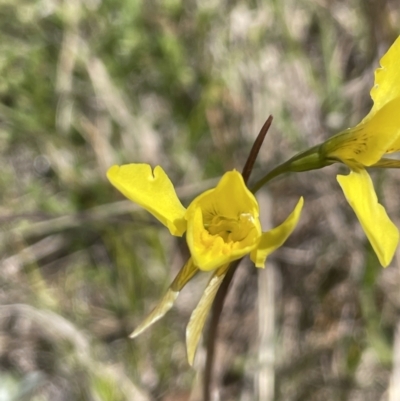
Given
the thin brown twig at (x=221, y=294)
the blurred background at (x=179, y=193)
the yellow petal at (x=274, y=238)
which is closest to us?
the yellow petal at (x=274, y=238)

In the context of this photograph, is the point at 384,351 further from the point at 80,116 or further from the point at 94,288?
the point at 80,116

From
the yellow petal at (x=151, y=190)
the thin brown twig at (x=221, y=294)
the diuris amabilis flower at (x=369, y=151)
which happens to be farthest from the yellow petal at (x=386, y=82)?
the yellow petal at (x=151, y=190)

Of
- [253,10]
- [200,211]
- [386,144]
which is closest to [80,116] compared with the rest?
[253,10]

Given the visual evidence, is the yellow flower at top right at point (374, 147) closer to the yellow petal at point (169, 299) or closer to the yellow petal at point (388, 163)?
the yellow petal at point (388, 163)

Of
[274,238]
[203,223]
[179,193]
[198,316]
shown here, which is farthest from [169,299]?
[179,193]

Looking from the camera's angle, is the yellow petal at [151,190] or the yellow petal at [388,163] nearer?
the yellow petal at [151,190]

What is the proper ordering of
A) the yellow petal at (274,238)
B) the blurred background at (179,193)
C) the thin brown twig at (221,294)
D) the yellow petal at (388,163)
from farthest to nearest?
the blurred background at (179,193) < the yellow petal at (388,163) < the thin brown twig at (221,294) < the yellow petal at (274,238)
